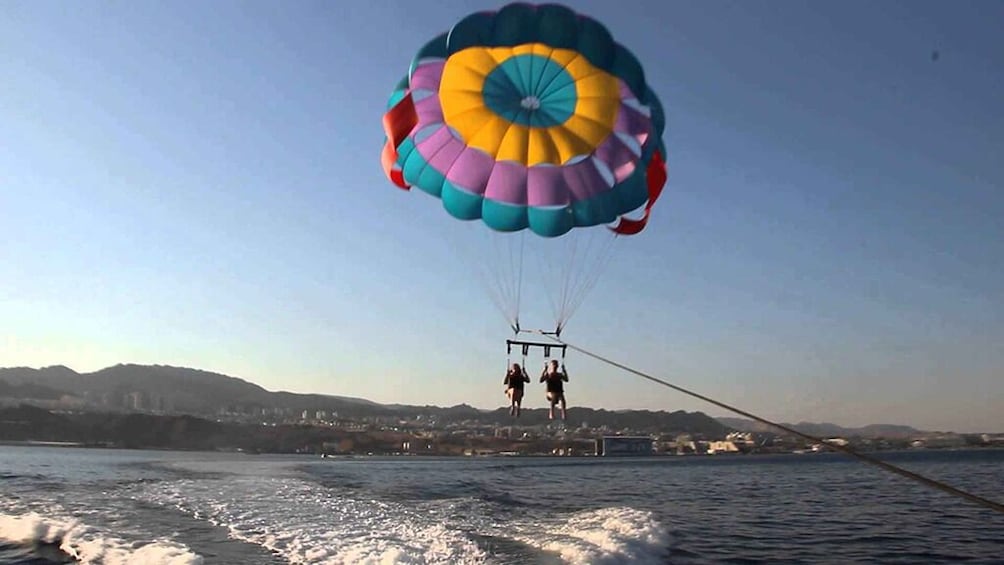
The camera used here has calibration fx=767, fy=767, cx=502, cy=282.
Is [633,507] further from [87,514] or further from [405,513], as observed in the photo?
[87,514]

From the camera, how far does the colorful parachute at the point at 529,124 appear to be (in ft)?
38.6

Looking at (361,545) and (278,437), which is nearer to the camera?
(361,545)

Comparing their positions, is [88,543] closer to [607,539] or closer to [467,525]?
[467,525]

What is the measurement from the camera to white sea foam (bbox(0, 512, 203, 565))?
12562 mm

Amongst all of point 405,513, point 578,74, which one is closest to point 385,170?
point 578,74

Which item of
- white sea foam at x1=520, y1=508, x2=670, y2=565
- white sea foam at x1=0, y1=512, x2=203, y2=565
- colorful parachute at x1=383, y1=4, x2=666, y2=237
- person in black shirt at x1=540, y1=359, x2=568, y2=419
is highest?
colorful parachute at x1=383, y1=4, x2=666, y2=237

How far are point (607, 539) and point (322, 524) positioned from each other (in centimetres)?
643

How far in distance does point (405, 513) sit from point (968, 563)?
1213cm

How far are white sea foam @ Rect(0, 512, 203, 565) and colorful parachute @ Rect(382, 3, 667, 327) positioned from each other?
7.56m

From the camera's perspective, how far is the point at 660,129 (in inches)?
502

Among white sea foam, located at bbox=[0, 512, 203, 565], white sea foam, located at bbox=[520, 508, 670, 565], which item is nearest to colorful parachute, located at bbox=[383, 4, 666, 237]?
white sea foam, located at bbox=[520, 508, 670, 565]

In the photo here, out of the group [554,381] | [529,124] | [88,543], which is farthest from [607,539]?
[88,543]

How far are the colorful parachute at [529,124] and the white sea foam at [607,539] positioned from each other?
5.47 m

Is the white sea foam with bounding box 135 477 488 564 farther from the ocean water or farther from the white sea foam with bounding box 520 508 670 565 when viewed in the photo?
the white sea foam with bounding box 520 508 670 565
